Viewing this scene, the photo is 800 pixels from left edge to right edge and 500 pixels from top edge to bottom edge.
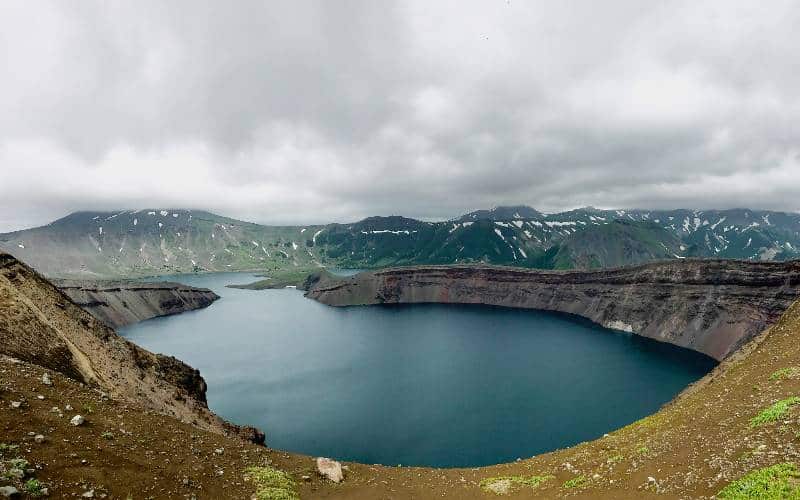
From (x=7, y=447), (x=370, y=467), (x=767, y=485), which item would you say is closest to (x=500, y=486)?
(x=370, y=467)

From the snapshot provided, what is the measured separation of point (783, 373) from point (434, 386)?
88131 millimetres

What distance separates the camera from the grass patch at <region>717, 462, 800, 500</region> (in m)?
13.0

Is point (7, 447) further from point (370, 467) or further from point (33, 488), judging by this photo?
point (370, 467)

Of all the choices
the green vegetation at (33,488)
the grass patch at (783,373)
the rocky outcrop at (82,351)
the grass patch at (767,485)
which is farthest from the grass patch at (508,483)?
the rocky outcrop at (82,351)

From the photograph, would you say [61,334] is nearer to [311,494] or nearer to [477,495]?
[311,494]

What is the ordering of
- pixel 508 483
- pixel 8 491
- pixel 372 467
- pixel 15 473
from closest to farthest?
pixel 8 491, pixel 15 473, pixel 508 483, pixel 372 467

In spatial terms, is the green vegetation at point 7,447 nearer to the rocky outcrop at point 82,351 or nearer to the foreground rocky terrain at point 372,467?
the foreground rocky terrain at point 372,467

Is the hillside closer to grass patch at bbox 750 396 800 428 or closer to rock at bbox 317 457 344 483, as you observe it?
grass patch at bbox 750 396 800 428

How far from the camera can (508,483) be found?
2573 cm

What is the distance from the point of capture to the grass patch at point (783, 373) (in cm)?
2650

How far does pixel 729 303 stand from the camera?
159625 millimetres

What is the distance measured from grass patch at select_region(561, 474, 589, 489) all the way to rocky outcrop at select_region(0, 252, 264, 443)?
30.8 meters

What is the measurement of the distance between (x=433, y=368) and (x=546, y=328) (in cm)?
9023

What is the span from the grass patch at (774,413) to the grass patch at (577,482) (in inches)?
338
